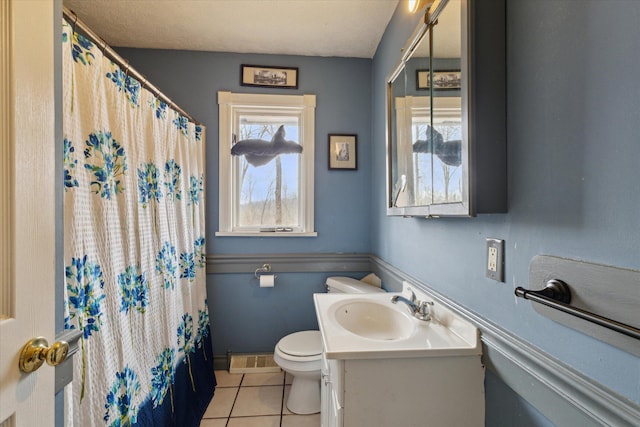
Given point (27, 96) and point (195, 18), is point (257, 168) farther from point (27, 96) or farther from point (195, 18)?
point (27, 96)

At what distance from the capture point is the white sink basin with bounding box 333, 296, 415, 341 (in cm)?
136

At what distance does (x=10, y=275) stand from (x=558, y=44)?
1.24 m

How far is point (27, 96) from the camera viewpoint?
0.57 metres

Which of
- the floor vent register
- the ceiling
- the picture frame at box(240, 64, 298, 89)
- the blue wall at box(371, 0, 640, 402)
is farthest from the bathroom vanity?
the picture frame at box(240, 64, 298, 89)

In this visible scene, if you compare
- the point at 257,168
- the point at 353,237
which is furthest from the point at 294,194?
the point at 353,237

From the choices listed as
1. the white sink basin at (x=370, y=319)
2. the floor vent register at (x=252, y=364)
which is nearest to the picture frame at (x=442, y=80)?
the white sink basin at (x=370, y=319)

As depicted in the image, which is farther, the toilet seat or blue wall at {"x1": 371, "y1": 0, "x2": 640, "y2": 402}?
the toilet seat

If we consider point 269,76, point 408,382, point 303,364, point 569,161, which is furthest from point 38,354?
point 269,76

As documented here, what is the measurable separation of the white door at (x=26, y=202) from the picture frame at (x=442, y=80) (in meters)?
1.07

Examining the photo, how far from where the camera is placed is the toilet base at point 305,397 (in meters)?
1.75

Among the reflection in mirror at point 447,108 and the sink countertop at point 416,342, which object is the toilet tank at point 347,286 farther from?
the reflection in mirror at point 447,108

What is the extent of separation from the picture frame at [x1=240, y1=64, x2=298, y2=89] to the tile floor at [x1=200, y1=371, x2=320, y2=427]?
220cm

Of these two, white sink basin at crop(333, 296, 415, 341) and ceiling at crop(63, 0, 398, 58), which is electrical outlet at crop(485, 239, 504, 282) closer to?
white sink basin at crop(333, 296, 415, 341)

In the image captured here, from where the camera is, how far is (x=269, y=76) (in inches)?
87.4
